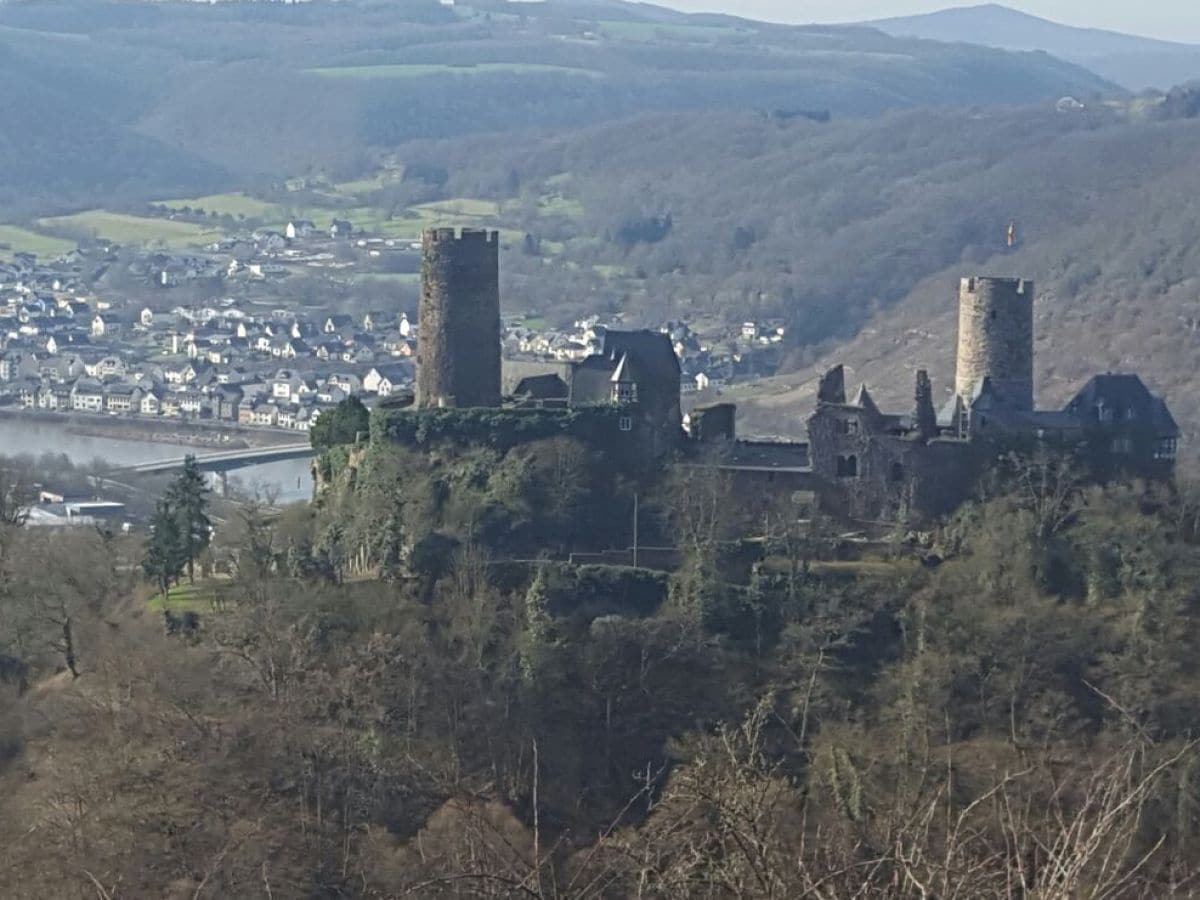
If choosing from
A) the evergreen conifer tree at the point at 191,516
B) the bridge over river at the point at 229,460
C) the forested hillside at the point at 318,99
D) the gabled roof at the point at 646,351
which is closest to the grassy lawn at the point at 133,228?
the forested hillside at the point at 318,99

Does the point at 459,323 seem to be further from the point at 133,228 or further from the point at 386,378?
the point at 133,228

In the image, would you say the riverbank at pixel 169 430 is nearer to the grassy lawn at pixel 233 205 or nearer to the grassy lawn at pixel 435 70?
the grassy lawn at pixel 233 205

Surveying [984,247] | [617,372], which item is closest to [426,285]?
[617,372]

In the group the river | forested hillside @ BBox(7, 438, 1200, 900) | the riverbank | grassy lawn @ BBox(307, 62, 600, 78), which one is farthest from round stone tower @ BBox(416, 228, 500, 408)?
grassy lawn @ BBox(307, 62, 600, 78)

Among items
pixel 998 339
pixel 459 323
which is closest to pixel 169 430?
pixel 459 323

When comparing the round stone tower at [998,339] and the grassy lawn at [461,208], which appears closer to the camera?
the round stone tower at [998,339]

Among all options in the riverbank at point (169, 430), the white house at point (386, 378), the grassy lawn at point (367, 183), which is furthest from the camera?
the grassy lawn at point (367, 183)
